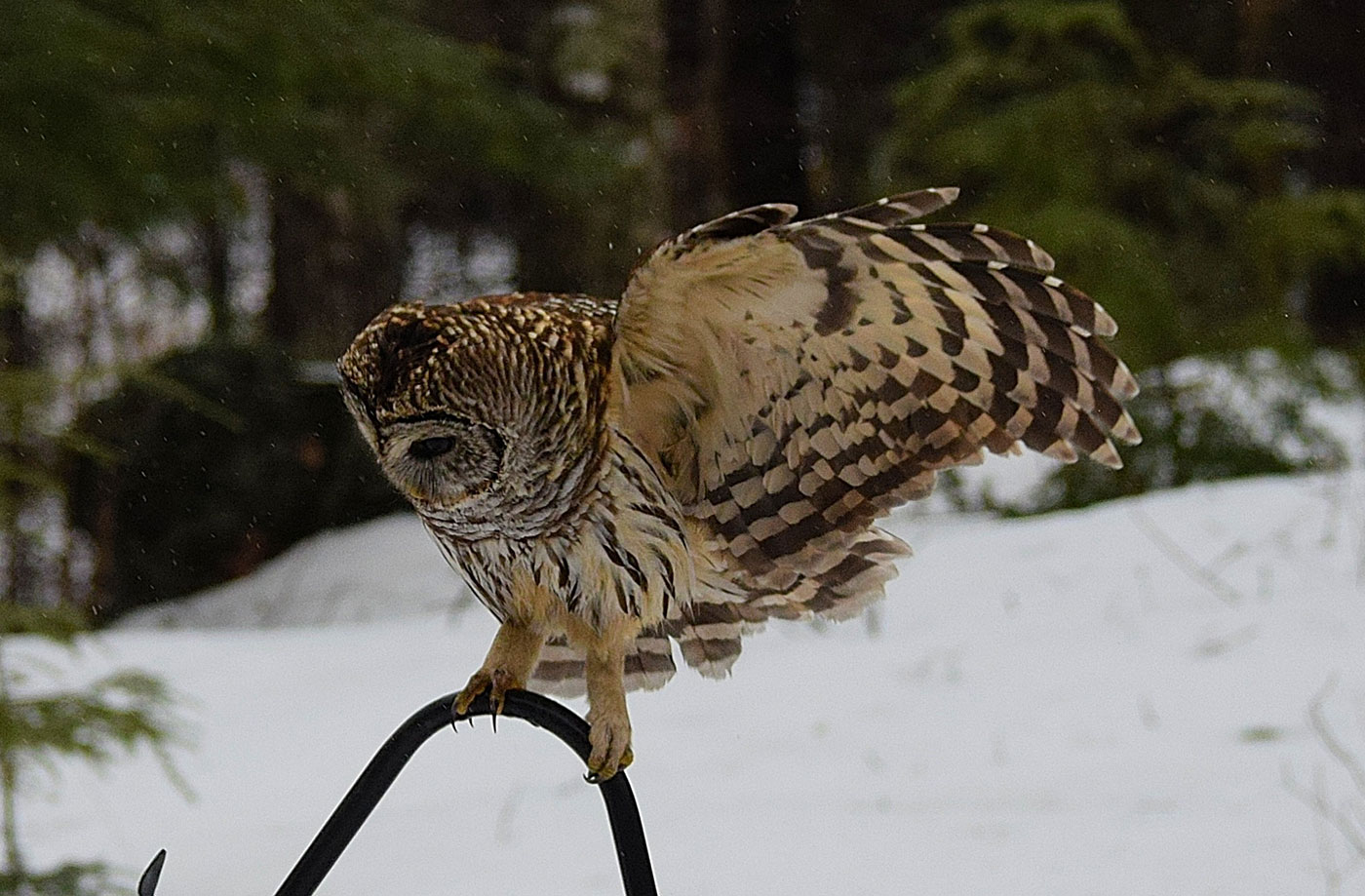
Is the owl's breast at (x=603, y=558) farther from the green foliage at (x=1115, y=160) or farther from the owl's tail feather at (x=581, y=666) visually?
A: the green foliage at (x=1115, y=160)

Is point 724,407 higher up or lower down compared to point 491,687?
higher up

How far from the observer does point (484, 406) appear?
119 cm

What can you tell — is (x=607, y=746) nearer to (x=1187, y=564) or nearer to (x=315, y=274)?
(x=1187, y=564)

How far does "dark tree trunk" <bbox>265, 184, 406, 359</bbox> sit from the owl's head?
8.19m

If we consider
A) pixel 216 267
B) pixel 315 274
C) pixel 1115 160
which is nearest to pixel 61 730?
pixel 1115 160

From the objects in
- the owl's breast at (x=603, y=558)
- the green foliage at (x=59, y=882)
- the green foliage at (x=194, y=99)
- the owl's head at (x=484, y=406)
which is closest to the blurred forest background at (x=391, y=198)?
the green foliage at (x=194, y=99)

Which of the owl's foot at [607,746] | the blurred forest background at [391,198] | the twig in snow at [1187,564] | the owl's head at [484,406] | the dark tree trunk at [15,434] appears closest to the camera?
the owl's head at [484,406]

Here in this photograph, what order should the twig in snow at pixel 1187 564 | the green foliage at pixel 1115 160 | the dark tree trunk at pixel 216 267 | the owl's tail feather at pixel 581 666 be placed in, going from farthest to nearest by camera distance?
1. the dark tree trunk at pixel 216 267
2. the green foliage at pixel 1115 160
3. the twig in snow at pixel 1187 564
4. the owl's tail feather at pixel 581 666

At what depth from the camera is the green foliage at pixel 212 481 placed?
268 inches

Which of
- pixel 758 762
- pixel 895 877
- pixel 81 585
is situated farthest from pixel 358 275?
pixel 895 877

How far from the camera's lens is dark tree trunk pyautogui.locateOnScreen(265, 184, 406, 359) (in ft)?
31.4

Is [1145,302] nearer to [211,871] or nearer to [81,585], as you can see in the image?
[211,871]

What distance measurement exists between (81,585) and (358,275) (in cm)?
300

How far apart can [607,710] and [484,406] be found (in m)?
0.40
